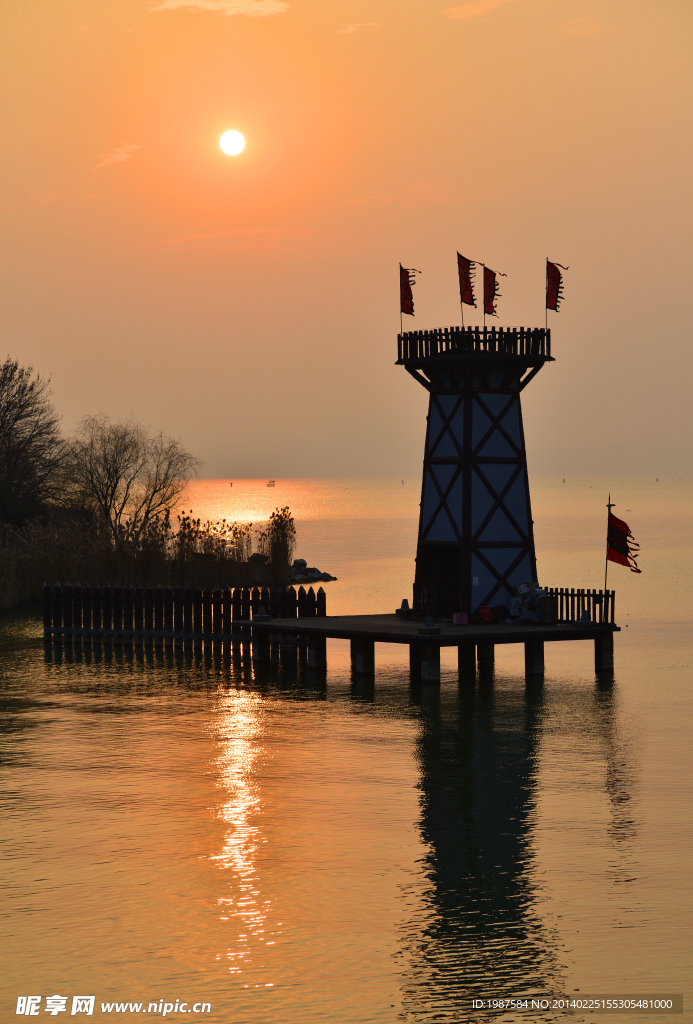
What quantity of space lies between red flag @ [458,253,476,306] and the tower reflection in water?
1278cm

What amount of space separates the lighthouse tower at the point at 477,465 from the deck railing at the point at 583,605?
1196 mm

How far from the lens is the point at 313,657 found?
3791cm

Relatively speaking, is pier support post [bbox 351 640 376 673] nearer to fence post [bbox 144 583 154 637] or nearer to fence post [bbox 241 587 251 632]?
fence post [bbox 241 587 251 632]

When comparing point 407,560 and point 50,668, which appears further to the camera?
point 407,560

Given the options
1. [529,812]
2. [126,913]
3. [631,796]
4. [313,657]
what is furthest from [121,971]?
[313,657]

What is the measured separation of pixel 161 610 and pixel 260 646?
5469 mm

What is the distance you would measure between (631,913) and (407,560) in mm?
93518

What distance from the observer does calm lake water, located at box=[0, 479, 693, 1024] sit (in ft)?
45.8

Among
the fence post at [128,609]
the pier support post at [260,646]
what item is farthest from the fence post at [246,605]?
the fence post at [128,609]

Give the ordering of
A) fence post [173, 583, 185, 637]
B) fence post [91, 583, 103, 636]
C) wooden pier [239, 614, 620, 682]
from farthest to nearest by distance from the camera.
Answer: fence post [91, 583, 103, 636] → fence post [173, 583, 185, 637] → wooden pier [239, 614, 620, 682]

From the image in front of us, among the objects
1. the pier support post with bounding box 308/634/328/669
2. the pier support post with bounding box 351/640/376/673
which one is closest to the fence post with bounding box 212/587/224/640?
the pier support post with bounding box 308/634/328/669

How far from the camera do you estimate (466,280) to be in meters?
38.8

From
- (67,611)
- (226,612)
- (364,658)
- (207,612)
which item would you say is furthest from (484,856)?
(67,611)

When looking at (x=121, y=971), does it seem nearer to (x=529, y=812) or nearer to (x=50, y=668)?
(x=529, y=812)
